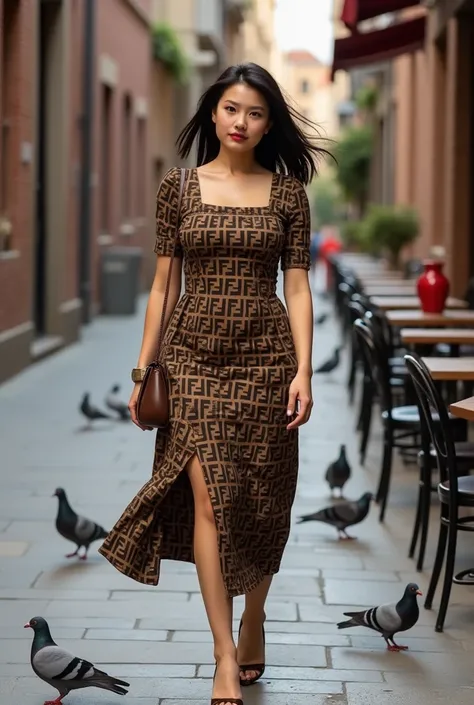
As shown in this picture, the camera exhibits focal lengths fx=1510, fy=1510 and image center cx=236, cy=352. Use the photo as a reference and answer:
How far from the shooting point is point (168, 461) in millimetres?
4574

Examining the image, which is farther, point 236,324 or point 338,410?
point 338,410

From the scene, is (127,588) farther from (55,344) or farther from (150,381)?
(55,344)

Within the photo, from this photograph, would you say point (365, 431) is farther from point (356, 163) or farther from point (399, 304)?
point (356, 163)

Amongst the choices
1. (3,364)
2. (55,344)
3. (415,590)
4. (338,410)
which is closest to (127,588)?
(415,590)

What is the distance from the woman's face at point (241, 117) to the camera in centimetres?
462

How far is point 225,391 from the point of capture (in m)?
4.53

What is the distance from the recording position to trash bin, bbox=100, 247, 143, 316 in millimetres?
22234

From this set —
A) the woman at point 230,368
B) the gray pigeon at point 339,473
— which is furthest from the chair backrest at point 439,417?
the gray pigeon at point 339,473

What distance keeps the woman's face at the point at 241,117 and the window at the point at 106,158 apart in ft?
63.2

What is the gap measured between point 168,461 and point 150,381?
255 mm

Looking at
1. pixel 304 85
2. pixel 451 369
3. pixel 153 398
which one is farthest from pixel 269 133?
pixel 304 85

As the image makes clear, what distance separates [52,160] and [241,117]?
12.9 metres

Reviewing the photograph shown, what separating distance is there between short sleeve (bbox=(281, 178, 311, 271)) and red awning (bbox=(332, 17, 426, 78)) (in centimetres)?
1380

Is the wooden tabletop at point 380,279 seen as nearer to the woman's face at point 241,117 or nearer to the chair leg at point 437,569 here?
the chair leg at point 437,569
